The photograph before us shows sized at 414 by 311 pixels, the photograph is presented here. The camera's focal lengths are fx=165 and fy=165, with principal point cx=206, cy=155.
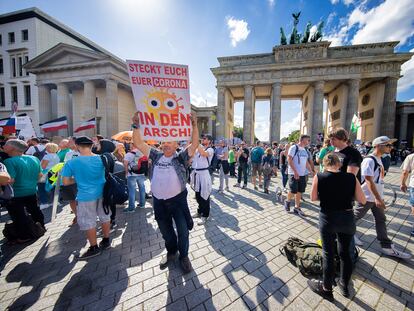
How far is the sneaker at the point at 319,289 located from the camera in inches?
81.5

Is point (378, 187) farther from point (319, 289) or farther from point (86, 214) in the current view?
point (86, 214)

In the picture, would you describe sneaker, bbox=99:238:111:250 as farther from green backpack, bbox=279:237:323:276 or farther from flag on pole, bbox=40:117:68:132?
flag on pole, bbox=40:117:68:132

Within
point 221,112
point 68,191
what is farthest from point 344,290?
point 221,112

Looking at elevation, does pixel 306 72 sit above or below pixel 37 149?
above

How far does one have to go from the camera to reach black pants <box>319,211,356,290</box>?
1.93m

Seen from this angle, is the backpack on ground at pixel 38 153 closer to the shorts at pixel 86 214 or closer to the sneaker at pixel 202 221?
the shorts at pixel 86 214

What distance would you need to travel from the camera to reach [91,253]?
2926 mm

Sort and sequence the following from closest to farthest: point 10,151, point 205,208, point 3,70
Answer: point 10,151 → point 205,208 → point 3,70

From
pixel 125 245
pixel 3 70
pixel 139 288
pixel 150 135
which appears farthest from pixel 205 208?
pixel 3 70

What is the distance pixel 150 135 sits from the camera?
2.37 metres

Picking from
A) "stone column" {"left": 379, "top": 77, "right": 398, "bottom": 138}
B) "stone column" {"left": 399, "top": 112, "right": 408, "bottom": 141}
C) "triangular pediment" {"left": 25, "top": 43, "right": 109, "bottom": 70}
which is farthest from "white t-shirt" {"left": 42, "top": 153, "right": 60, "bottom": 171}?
"stone column" {"left": 399, "top": 112, "right": 408, "bottom": 141}

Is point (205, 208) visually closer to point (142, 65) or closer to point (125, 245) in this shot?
point (125, 245)

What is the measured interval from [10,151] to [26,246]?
74.1 inches

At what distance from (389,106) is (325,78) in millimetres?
8167
